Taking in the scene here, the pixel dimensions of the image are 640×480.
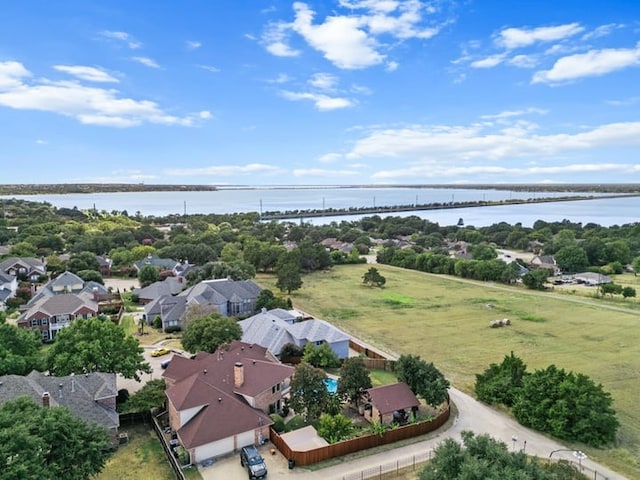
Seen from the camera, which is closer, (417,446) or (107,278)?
(417,446)

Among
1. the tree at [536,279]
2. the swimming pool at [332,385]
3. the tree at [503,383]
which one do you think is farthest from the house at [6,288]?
the tree at [536,279]

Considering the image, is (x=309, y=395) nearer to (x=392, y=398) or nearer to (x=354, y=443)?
(x=354, y=443)

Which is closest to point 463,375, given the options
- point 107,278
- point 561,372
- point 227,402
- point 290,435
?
point 561,372

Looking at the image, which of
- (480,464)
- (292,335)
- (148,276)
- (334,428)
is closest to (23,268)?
(148,276)

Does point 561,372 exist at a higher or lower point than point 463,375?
higher

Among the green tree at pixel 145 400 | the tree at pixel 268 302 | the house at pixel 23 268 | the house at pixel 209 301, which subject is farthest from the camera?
the house at pixel 23 268

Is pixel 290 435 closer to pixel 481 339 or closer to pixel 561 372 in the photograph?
pixel 561 372

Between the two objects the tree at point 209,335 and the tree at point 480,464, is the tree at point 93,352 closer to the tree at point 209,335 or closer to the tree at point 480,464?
the tree at point 209,335
